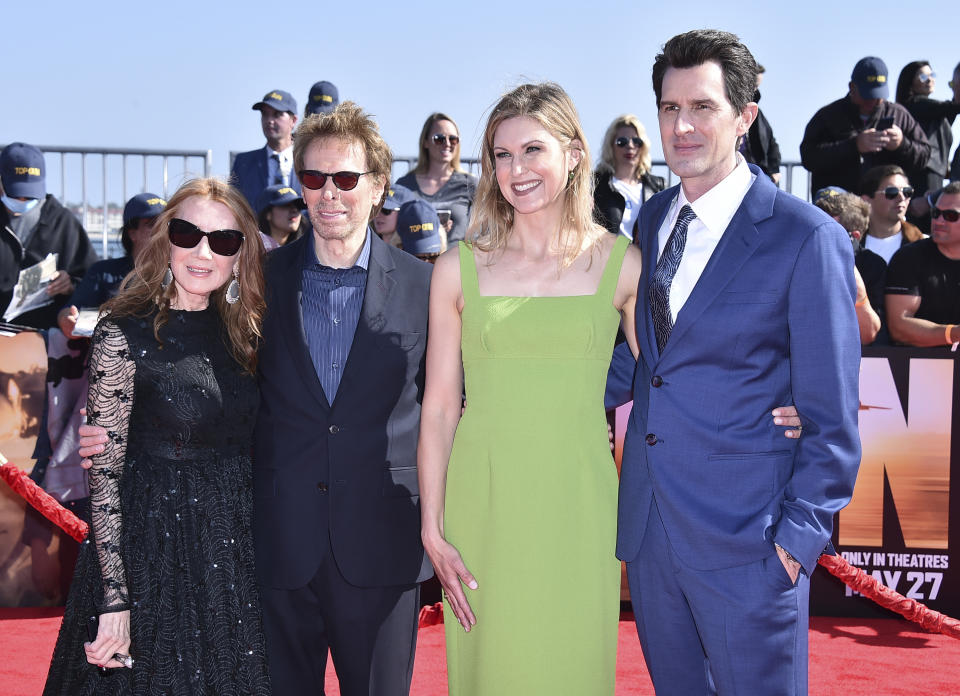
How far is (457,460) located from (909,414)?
11.5 ft

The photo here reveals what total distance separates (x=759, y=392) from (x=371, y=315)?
1180mm

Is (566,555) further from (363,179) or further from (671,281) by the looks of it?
(363,179)

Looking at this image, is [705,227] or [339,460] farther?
[339,460]

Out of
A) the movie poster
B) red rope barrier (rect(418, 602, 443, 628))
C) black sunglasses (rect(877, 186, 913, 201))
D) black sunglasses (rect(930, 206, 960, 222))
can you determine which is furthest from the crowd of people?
black sunglasses (rect(877, 186, 913, 201))

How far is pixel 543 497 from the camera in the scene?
285 cm

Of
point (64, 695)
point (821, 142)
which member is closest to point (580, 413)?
point (64, 695)

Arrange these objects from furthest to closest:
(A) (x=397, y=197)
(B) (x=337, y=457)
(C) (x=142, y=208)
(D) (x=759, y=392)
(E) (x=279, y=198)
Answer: (A) (x=397, y=197)
(E) (x=279, y=198)
(C) (x=142, y=208)
(B) (x=337, y=457)
(D) (x=759, y=392)

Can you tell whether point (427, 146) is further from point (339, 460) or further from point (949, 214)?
point (339, 460)

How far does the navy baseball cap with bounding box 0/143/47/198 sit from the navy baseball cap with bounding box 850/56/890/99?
6.20 metres

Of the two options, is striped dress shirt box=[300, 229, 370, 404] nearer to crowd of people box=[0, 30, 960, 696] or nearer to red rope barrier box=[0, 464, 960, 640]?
crowd of people box=[0, 30, 960, 696]

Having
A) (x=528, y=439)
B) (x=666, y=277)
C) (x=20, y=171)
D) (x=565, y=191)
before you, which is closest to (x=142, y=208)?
(x=20, y=171)

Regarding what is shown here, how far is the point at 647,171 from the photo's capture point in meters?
7.56

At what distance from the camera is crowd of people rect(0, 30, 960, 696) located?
8.57 feet

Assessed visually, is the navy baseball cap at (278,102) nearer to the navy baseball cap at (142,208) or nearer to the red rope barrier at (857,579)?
the navy baseball cap at (142,208)
